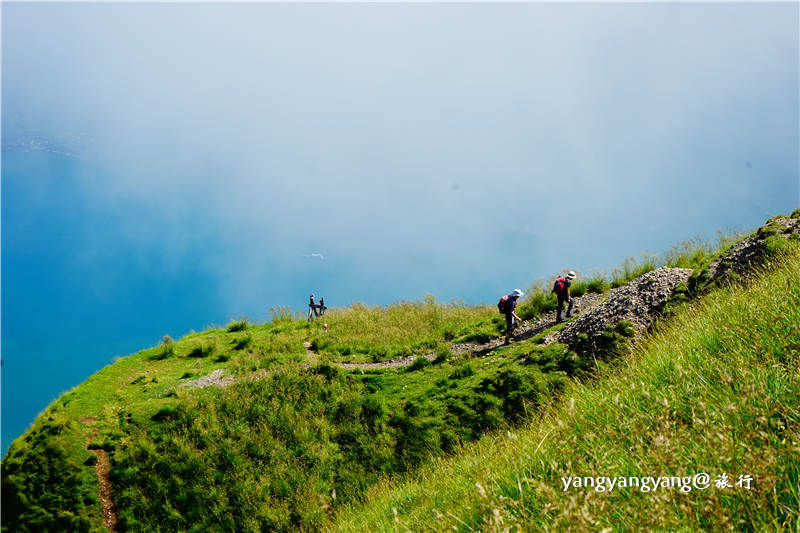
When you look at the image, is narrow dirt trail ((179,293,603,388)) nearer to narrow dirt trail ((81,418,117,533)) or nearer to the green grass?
the green grass

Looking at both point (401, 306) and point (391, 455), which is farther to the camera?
point (401, 306)

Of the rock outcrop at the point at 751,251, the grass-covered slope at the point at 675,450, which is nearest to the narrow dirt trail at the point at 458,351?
the rock outcrop at the point at 751,251

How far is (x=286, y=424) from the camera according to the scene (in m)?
12.4

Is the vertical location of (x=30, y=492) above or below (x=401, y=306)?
below

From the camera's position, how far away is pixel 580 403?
4.32 meters

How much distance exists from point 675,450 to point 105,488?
14698 mm

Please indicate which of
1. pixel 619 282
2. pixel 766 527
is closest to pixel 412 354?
pixel 619 282

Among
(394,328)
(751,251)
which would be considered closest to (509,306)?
(751,251)

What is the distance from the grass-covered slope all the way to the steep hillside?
2.87m

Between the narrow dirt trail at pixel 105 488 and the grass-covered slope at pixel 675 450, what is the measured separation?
963cm

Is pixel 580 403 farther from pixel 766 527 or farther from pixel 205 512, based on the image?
pixel 205 512

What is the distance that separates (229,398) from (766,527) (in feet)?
47.5

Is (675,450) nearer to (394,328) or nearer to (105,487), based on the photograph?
(105,487)

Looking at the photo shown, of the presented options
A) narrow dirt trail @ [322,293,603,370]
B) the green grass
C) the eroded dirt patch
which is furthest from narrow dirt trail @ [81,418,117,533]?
the green grass
